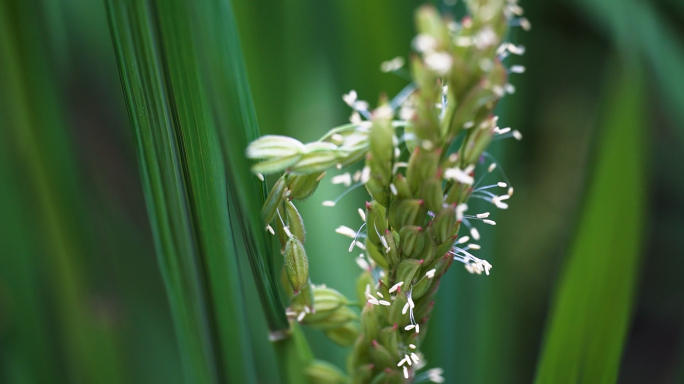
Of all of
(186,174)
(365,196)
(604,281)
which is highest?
(186,174)

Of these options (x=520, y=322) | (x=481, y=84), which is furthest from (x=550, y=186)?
(x=481, y=84)

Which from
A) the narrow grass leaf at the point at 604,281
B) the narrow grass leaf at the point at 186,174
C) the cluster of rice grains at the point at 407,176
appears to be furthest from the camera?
the narrow grass leaf at the point at 604,281

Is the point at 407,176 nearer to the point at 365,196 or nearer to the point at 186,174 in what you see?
the point at 186,174

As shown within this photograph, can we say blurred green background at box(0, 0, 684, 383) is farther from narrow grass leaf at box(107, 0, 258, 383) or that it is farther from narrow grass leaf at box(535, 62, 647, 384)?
narrow grass leaf at box(107, 0, 258, 383)

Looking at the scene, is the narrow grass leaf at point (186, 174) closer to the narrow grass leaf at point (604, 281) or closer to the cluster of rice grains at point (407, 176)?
the cluster of rice grains at point (407, 176)

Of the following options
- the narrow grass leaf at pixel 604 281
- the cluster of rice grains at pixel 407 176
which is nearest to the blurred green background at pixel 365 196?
the narrow grass leaf at pixel 604 281

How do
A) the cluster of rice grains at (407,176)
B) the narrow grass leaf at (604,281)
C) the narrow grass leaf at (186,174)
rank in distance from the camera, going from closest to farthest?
the cluster of rice grains at (407,176) < the narrow grass leaf at (186,174) < the narrow grass leaf at (604,281)

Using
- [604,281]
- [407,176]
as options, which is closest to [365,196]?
[604,281]
